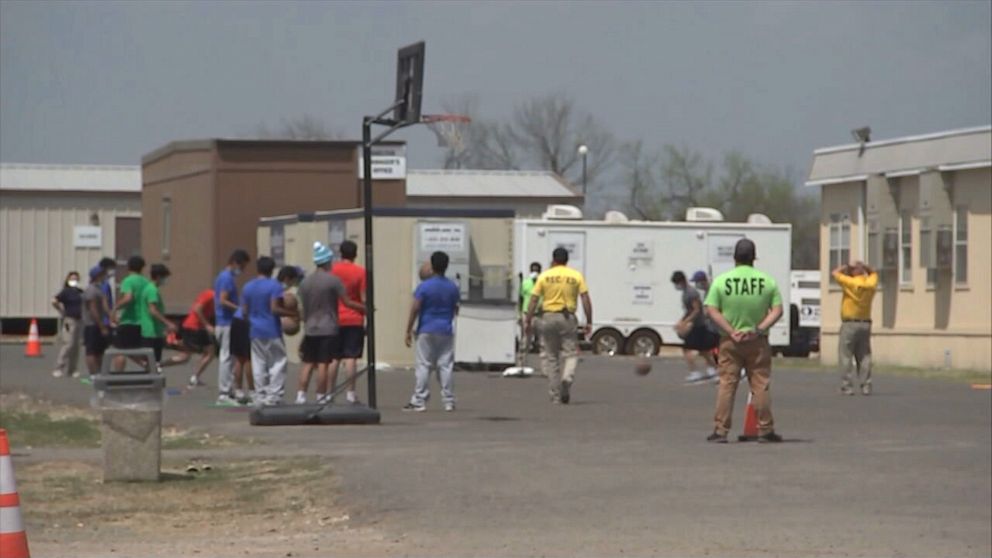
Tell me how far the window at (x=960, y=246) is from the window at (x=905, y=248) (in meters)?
1.74

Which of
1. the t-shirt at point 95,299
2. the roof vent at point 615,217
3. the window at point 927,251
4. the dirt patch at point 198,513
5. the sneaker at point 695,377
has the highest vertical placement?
the roof vent at point 615,217

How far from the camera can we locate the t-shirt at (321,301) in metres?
18.3

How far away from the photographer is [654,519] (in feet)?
39.4

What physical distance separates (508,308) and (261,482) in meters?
16.2

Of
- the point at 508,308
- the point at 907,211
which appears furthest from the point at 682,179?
the point at 907,211

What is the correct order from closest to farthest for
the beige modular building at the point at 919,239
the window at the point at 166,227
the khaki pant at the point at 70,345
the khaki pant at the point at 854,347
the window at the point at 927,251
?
the khaki pant at the point at 854,347
the khaki pant at the point at 70,345
the beige modular building at the point at 919,239
the window at the point at 927,251
the window at the point at 166,227

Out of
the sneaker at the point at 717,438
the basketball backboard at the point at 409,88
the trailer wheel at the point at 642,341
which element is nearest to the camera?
the basketball backboard at the point at 409,88

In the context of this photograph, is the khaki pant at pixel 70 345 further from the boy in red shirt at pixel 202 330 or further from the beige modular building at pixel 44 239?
the beige modular building at pixel 44 239

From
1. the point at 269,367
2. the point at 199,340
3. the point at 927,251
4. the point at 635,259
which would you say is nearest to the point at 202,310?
the point at 199,340

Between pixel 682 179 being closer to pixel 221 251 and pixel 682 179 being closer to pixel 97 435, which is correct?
pixel 221 251

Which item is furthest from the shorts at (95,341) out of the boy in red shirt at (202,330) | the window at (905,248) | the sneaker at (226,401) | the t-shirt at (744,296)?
the window at (905,248)

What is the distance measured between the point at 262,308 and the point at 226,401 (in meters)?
2.09

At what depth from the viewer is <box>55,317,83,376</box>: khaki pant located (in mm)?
27766

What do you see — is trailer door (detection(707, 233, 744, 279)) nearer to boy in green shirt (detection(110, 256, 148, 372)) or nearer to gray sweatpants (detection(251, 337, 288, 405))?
boy in green shirt (detection(110, 256, 148, 372))
